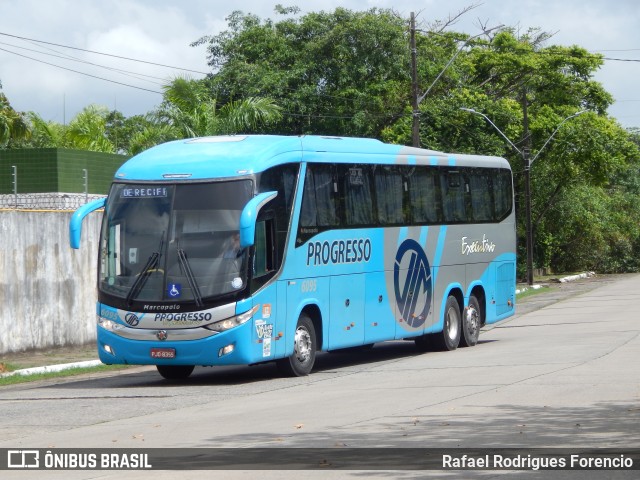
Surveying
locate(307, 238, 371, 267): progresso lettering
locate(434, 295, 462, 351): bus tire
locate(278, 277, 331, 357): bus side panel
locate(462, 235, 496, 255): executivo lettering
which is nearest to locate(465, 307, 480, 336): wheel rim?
locate(434, 295, 462, 351): bus tire

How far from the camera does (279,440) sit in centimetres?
1088

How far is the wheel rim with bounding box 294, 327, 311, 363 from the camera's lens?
59.3 ft

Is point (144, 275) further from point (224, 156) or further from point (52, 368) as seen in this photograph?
point (52, 368)

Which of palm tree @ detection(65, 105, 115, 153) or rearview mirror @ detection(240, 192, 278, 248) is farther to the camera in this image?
palm tree @ detection(65, 105, 115, 153)

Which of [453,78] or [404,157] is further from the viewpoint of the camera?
[453,78]

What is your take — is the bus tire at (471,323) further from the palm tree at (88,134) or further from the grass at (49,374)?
the palm tree at (88,134)

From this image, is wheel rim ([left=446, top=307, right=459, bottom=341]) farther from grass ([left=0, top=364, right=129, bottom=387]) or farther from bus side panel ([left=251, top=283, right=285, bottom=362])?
grass ([left=0, top=364, right=129, bottom=387])

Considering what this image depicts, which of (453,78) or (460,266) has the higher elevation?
(453,78)

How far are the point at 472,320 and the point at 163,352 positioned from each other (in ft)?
29.2

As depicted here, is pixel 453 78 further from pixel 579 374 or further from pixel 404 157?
pixel 579 374

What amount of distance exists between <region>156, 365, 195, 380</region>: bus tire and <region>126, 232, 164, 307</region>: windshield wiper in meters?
2.03

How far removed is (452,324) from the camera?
75.5 ft

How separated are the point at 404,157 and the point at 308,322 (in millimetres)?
4495

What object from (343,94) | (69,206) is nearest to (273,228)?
(69,206)
